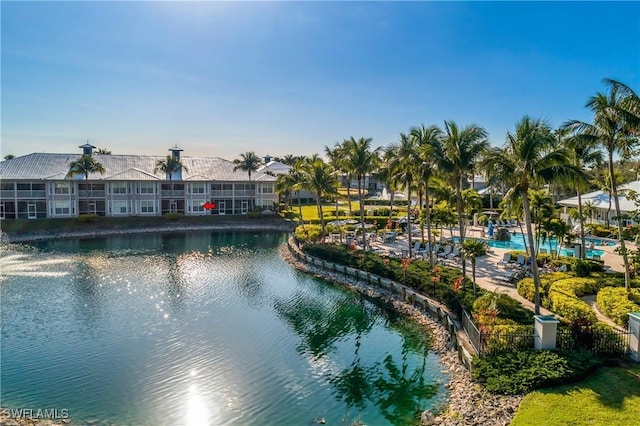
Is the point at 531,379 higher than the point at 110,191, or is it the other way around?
the point at 110,191

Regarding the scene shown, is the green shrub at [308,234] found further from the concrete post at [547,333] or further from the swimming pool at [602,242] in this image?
the concrete post at [547,333]

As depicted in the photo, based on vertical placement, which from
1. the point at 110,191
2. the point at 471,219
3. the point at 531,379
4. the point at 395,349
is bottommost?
the point at 395,349

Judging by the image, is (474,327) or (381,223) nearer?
(474,327)

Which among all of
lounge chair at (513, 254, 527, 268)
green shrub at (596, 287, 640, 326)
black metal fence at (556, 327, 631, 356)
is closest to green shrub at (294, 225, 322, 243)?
lounge chair at (513, 254, 527, 268)

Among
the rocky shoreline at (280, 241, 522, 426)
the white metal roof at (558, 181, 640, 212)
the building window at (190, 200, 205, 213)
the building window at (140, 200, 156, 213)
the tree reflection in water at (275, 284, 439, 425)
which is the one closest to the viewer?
the rocky shoreline at (280, 241, 522, 426)

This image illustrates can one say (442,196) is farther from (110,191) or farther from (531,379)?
(110,191)

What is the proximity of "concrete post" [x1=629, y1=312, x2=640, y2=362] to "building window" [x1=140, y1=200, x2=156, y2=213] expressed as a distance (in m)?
59.8

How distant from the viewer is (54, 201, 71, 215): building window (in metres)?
57.5

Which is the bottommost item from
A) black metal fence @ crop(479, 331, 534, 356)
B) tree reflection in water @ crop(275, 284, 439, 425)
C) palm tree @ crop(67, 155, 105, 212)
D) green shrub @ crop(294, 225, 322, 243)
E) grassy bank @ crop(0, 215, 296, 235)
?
tree reflection in water @ crop(275, 284, 439, 425)

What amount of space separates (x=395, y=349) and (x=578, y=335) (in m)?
7.56

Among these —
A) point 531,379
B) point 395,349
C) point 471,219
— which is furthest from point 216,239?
point 531,379

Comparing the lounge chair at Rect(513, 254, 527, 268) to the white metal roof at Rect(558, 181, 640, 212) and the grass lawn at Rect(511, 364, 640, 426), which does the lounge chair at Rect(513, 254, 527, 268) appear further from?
the white metal roof at Rect(558, 181, 640, 212)

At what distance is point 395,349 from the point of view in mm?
19438

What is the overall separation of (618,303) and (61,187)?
62560 mm
